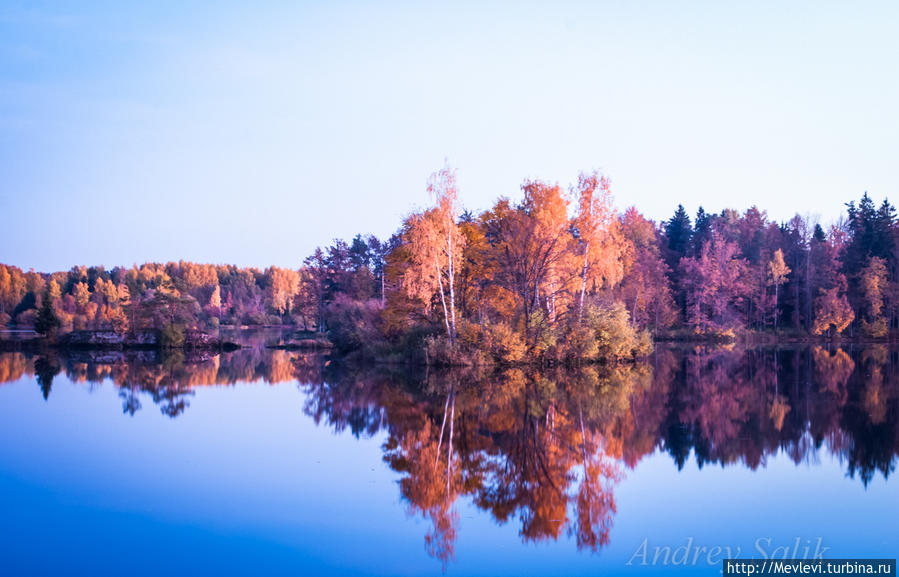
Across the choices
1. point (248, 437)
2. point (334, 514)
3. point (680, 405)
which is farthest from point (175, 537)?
point (680, 405)

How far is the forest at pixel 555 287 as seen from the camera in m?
27.7

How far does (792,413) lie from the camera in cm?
1470

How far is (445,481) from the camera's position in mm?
9188

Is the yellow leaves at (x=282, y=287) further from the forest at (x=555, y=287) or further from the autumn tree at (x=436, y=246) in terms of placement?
the autumn tree at (x=436, y=246)

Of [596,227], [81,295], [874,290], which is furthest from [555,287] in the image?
[81,295]

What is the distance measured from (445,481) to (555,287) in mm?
22012

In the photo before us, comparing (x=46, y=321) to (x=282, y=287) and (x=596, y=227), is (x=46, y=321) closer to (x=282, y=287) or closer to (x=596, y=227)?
(x=596, y=227)

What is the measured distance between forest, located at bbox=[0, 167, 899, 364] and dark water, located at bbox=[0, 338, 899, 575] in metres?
9.86

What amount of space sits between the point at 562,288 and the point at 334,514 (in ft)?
73.0

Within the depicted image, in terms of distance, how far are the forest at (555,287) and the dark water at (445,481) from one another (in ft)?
32.3

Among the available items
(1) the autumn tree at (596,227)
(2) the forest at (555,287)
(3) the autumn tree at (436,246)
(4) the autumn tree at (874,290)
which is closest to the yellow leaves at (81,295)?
(2) the forest at (555,287)

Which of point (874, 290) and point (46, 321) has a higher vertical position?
point (874, 290)

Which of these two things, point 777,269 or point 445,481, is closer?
point 445,481

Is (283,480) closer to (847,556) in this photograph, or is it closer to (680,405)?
(847,556)
